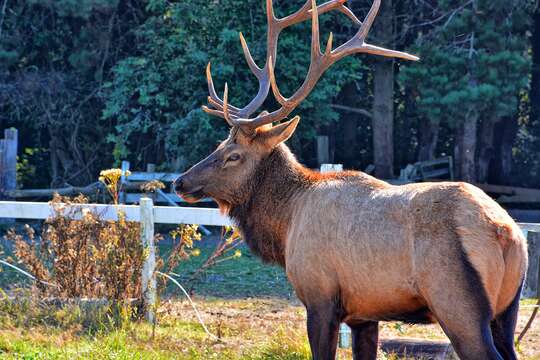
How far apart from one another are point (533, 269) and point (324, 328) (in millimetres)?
4964

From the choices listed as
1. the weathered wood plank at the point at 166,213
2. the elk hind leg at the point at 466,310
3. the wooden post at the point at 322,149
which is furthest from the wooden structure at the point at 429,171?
the elk hind leg at the point at 466,310

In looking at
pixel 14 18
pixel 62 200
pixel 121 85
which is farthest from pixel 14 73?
pixel 62 200

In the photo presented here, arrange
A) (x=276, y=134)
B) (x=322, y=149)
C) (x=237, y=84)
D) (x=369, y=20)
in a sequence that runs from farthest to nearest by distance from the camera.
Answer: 1. (x=322, y=149)
2. (x=237, y=84)
3. (x=369, y=20)
4. (x=276, y=134)

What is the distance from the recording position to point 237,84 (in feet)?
52.3

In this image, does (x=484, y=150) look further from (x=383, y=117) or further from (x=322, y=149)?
(x=322, y=149)

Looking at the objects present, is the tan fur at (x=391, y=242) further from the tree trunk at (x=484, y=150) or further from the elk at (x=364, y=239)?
the tree trunk at (x=484, y=150)

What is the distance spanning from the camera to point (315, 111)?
16406 mm

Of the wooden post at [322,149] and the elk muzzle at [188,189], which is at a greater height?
the elk muzzle at [188,189]

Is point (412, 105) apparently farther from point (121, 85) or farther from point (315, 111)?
point (121, 85)

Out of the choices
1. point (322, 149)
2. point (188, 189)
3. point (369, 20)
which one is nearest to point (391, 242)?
point (188, 189)

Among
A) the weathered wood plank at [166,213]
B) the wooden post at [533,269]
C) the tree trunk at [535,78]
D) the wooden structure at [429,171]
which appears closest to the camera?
the weathered wood plank at [166,213]

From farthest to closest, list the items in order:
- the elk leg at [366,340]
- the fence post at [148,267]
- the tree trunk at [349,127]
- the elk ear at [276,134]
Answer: the tree trunk at [349,127] → the fence post at [148,267] → the elk ear at [276,134] → the elk leg at [366,340]

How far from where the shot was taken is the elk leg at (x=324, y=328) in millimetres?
5941

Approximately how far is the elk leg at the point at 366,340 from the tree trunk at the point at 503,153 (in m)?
14.0
